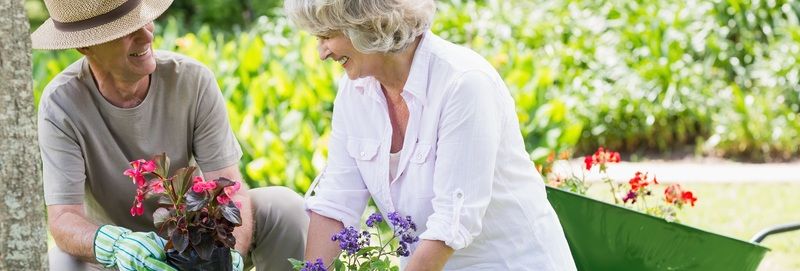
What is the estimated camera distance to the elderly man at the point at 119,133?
2.90m

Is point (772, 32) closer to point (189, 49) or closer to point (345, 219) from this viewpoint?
point (189, 49)

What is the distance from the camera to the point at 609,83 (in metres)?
6.90

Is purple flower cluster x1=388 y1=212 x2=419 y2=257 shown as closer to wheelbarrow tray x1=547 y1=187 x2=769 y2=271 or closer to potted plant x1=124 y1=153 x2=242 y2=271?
potted plant x1=124 y1=153 x2=242 y2=271

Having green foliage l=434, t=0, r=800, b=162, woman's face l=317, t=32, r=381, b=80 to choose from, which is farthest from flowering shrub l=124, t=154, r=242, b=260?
green foliage l=434, t=0, r=800, b=162

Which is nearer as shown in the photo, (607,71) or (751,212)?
(751,212)

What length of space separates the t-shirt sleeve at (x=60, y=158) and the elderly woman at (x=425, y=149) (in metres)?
0.58

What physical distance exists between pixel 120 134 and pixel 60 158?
18 cm

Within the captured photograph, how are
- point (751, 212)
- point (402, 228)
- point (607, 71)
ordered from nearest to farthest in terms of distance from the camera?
point (402, 228) < point (751, 212) < point (607, 71)

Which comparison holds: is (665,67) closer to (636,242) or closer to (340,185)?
(636,242)

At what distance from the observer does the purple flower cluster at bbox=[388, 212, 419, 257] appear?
250 cm

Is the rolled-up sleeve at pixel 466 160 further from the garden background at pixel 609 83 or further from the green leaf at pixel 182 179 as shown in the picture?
the garden background at pixel 609 83

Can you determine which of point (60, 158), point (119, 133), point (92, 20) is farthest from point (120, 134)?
point (92, 20)

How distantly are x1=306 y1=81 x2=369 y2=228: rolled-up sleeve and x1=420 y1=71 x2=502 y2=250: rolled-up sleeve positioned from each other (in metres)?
0.33

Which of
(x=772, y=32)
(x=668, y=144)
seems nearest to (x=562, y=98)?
(x=668, y=144)
